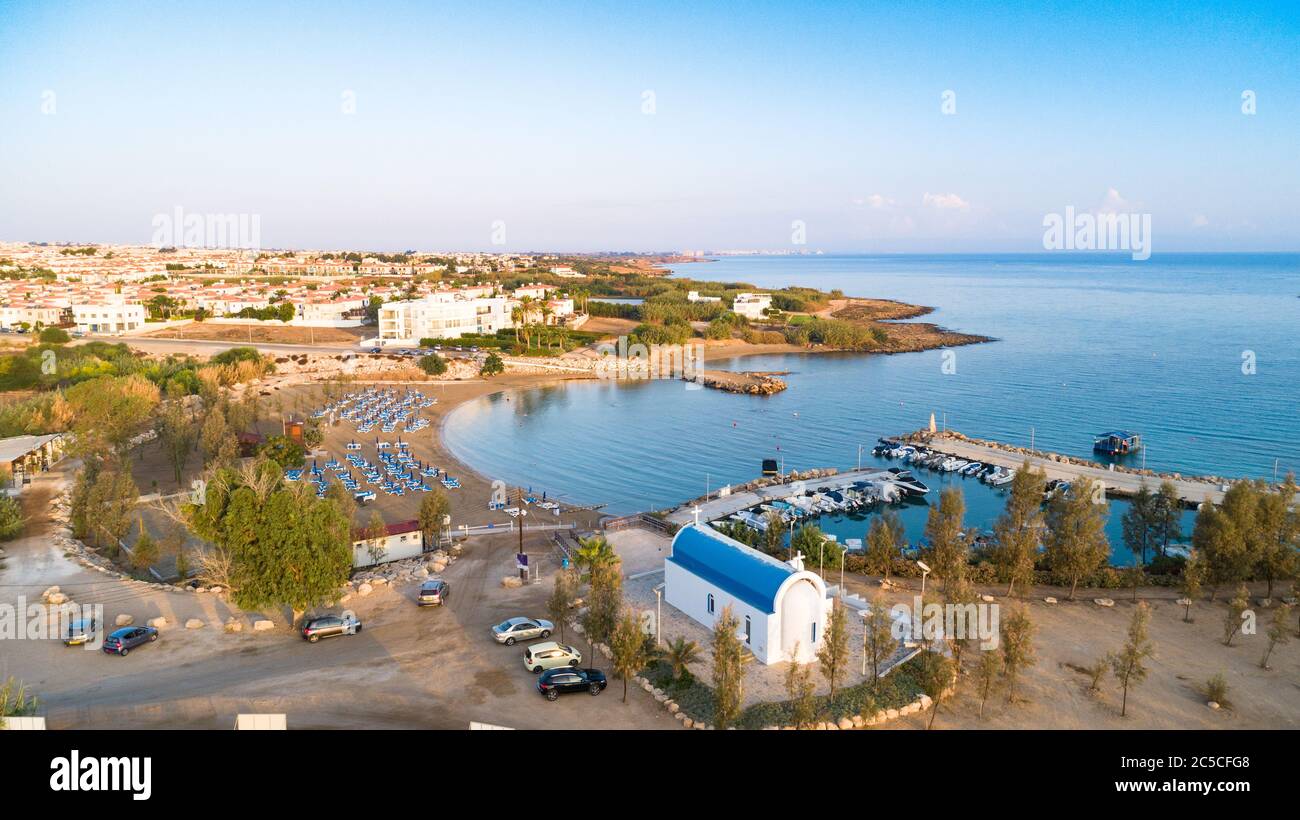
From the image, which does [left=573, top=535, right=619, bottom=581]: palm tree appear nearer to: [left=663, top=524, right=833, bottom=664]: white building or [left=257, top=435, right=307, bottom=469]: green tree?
[left=663, top=524, right=833, bottom=664]: white building

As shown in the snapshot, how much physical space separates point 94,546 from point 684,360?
50849 mm

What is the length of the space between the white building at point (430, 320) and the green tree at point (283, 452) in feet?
120

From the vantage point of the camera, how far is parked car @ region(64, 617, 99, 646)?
47.4 ft

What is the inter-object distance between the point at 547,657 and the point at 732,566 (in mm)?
4106

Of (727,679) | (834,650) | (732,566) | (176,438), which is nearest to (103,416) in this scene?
(176,438)

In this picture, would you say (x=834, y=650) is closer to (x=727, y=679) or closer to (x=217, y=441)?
(x=727, y=679)

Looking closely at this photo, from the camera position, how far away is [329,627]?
14930mm

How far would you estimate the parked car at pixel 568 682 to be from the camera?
12.9 metres

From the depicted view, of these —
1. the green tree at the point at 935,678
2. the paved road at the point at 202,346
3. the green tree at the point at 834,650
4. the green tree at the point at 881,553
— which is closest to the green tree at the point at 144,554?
the green tree at the point at 834,650

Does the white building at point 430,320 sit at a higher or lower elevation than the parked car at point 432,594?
higher

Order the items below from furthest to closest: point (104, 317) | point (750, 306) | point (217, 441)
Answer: point (750, 306)
point (104, 317)
point (217, 441)

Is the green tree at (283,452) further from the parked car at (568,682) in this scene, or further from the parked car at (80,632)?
the parked car at (568,682)

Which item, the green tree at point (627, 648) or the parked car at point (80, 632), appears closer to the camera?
the green tree at point (627, 648)
